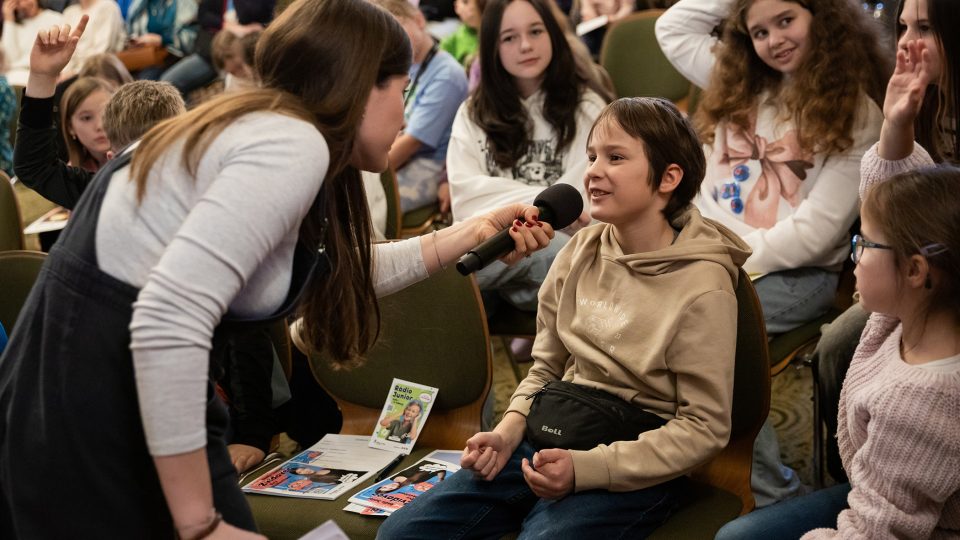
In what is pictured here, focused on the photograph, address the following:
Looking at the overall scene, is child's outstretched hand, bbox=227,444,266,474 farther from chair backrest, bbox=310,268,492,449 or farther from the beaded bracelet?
the beaded bracelet

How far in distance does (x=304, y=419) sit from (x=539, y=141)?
118 centimetres

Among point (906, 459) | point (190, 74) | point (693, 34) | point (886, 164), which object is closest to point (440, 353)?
point (886, 164)

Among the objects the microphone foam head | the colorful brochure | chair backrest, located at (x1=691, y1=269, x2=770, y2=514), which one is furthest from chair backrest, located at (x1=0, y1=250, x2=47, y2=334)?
chair backrest, located at (x1=691, y1=269, x2=770, y2=514)

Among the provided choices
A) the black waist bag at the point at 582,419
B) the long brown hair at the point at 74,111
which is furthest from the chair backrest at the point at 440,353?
the long brown hair at the point at 74,111

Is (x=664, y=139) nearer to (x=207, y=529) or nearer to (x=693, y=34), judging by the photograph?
(x=207, y=529)

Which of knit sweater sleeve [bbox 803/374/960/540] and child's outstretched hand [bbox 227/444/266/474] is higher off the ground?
knit sweater sleeve [bbox 803/374/960/540]

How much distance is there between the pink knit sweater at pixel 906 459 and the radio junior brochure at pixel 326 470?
3.36 feet

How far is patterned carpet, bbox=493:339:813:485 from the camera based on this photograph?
2871 mm

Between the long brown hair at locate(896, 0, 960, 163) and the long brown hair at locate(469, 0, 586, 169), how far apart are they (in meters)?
1.22

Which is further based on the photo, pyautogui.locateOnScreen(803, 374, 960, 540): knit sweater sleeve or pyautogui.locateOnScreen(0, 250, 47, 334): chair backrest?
pyautogui.locateOnScreen(0, 250, 47, 334): chair backrest

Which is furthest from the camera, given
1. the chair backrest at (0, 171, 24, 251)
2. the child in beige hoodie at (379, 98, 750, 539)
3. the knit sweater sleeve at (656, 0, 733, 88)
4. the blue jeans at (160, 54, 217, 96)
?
the blue jeans at (160, 54, 217, 96)

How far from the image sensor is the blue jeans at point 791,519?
5.63ft

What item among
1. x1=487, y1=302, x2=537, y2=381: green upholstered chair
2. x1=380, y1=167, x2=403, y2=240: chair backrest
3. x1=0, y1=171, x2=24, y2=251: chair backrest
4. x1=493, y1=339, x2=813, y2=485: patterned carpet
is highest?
x1=0, y1=171, x2=24, y2=251: chair backrest

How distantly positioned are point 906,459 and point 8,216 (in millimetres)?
2627
